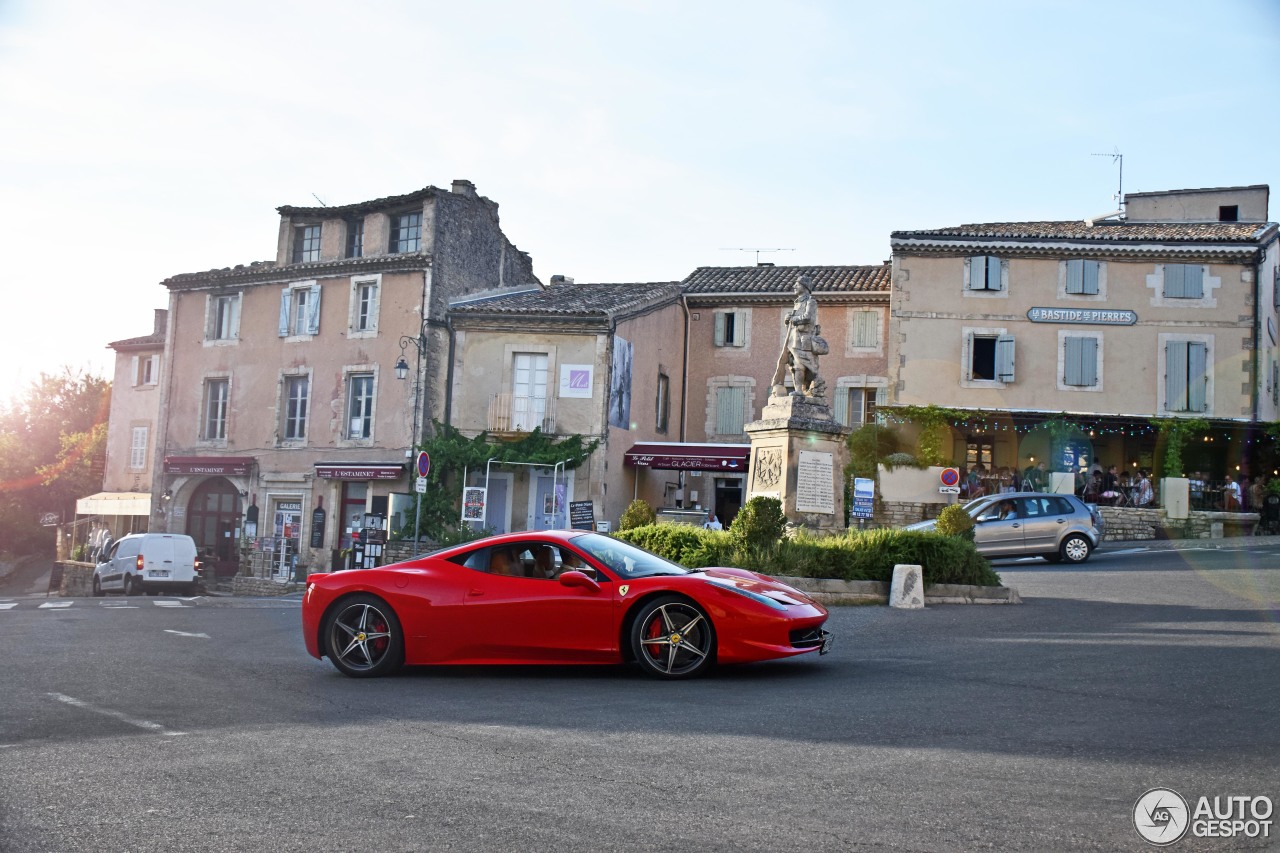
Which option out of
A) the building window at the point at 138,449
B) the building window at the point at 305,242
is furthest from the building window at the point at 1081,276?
the building window at the point at 138,449

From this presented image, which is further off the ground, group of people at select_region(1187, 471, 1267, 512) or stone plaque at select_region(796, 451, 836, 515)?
group of people at select_region(1187, 471, 1267, 512)

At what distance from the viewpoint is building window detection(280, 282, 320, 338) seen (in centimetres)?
3650

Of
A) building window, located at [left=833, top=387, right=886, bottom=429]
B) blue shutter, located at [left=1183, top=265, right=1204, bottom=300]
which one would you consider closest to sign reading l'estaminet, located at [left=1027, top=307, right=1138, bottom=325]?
blue shutter, located at [left=1183, top=265, right=1204, bottom=300]

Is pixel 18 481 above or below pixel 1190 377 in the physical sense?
below

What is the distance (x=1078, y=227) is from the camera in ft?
122

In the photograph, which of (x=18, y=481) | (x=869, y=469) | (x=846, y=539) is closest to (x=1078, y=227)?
(x=869, y=469)

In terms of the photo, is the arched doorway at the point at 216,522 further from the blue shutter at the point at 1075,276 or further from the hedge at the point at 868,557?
the blue shutter at the point at 1075,276

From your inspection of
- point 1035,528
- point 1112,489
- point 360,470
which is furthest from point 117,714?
point 1112,489

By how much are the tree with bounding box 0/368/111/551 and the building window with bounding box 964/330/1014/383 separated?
115 feet

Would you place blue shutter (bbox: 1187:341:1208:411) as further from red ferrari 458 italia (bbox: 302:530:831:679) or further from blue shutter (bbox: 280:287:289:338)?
red ferrari 458 italia (bbox: 302:530:831:679)

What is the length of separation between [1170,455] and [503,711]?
29.0 meters

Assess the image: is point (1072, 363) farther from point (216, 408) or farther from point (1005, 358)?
point (216, 408)

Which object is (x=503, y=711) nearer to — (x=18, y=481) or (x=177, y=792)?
(x=177, y=792)

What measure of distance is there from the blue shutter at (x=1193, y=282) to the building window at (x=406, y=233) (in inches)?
854
